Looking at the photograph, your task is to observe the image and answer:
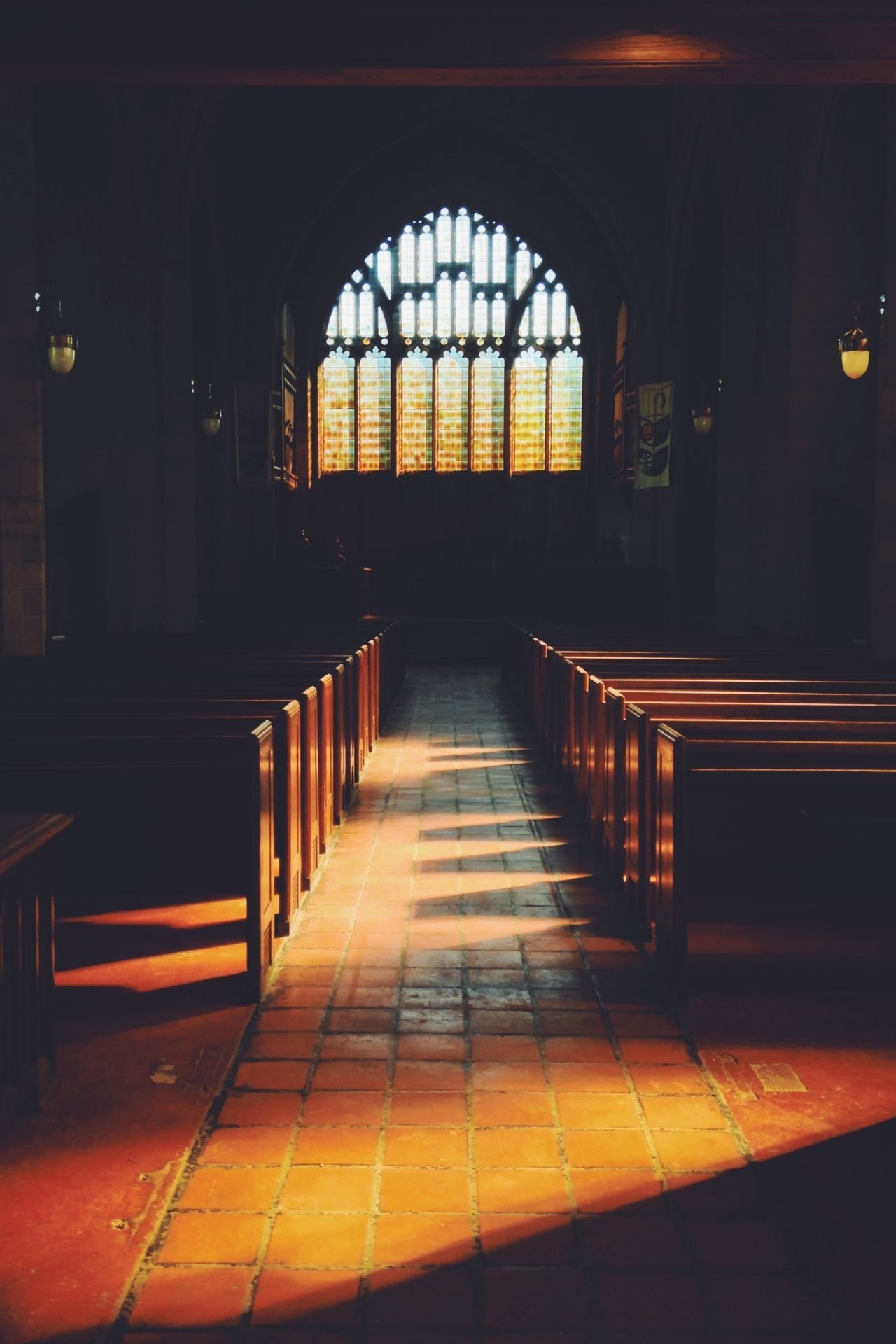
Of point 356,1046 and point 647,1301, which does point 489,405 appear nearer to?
point 356,1046

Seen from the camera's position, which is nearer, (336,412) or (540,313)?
(540,313)

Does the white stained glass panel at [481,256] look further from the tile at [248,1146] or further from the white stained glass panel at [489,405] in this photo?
the tile at [248,1146]

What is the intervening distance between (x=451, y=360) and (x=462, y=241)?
7.63ft

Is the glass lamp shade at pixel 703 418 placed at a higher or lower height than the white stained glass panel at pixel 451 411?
lower

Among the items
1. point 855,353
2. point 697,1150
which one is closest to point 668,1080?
point 697,1150

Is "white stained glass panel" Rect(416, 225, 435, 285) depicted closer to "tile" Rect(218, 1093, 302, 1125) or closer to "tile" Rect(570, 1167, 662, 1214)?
"tile" Rect(218, 1093, 302, 1125)

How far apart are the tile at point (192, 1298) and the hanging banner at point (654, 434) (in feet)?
51.1

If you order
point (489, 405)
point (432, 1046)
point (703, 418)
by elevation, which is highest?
point (489, 405)

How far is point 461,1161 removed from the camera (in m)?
2.39

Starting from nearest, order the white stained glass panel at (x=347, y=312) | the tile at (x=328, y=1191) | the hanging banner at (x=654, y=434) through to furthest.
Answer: the tile at (x=328, y=1191), the hanging banner at (x=654, y=434), the white stained glass panel at (x=347, y=312)

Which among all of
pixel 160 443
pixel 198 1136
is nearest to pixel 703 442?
A: pixel 160 443

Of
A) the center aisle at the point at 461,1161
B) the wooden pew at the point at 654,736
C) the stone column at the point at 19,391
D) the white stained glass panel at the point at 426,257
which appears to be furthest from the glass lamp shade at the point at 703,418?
the center aisle at the point at 461,1161

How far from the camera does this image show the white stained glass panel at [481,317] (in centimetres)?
2272

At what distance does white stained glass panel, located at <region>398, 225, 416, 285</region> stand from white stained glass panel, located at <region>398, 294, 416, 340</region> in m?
0.45
